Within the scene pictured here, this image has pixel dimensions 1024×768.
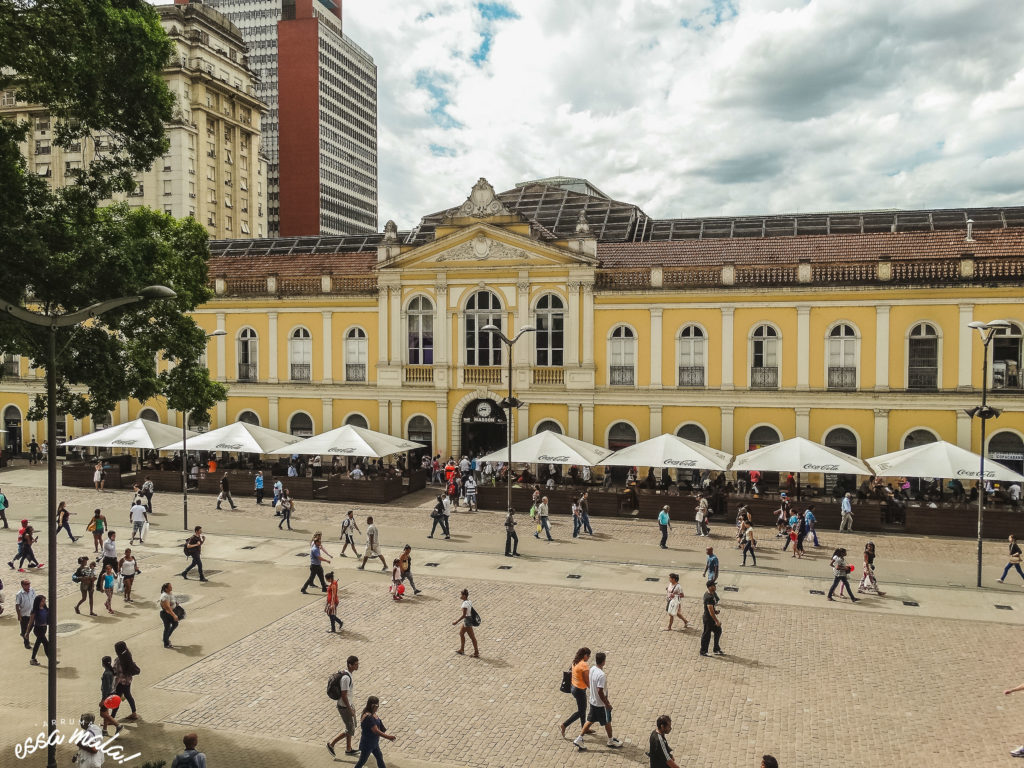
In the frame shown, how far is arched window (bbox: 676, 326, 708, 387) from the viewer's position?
34562 millimetres

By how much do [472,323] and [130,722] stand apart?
85.8 ft

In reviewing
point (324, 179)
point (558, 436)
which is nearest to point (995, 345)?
point (558, 436)

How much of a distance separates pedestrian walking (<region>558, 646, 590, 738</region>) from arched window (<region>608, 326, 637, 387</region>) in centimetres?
2361

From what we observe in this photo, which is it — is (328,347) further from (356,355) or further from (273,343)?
(273,343)

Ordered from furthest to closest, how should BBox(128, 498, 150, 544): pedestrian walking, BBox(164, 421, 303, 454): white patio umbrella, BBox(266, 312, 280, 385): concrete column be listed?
1. BBox(266, 312, 280, 385): concrete column
2. BBox(164, 421, 303, 454): white patio umbrella
3. BBox(128, 498, 150, 544): pedestrian walking

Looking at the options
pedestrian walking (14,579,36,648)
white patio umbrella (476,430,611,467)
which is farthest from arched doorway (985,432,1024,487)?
pedestrian walking (14,579,36,648)

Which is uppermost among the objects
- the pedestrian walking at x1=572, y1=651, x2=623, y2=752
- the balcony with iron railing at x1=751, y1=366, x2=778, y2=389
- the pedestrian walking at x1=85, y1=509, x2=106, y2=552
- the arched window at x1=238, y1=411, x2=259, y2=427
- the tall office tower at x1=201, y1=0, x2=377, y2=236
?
the tall office tower at x1=201, y1=0, x2=377, y2=236

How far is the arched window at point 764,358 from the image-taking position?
3369 cm

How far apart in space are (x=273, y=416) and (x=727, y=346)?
73.7ft

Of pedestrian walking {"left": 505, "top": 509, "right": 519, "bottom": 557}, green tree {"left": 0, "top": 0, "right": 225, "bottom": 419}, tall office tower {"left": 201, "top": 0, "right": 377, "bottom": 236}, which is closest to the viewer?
green tree {"left": 0, "top": 0, "right": 225, "bottom": 419}

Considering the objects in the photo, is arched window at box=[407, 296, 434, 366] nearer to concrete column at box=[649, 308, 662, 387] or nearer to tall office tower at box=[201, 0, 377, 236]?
concrete column at box=[649, 308, 662, 387]

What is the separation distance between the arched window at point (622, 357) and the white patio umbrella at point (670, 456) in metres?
5.16

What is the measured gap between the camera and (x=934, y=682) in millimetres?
14438

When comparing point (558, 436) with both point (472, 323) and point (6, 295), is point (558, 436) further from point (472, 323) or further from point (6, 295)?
point (6, 295)
